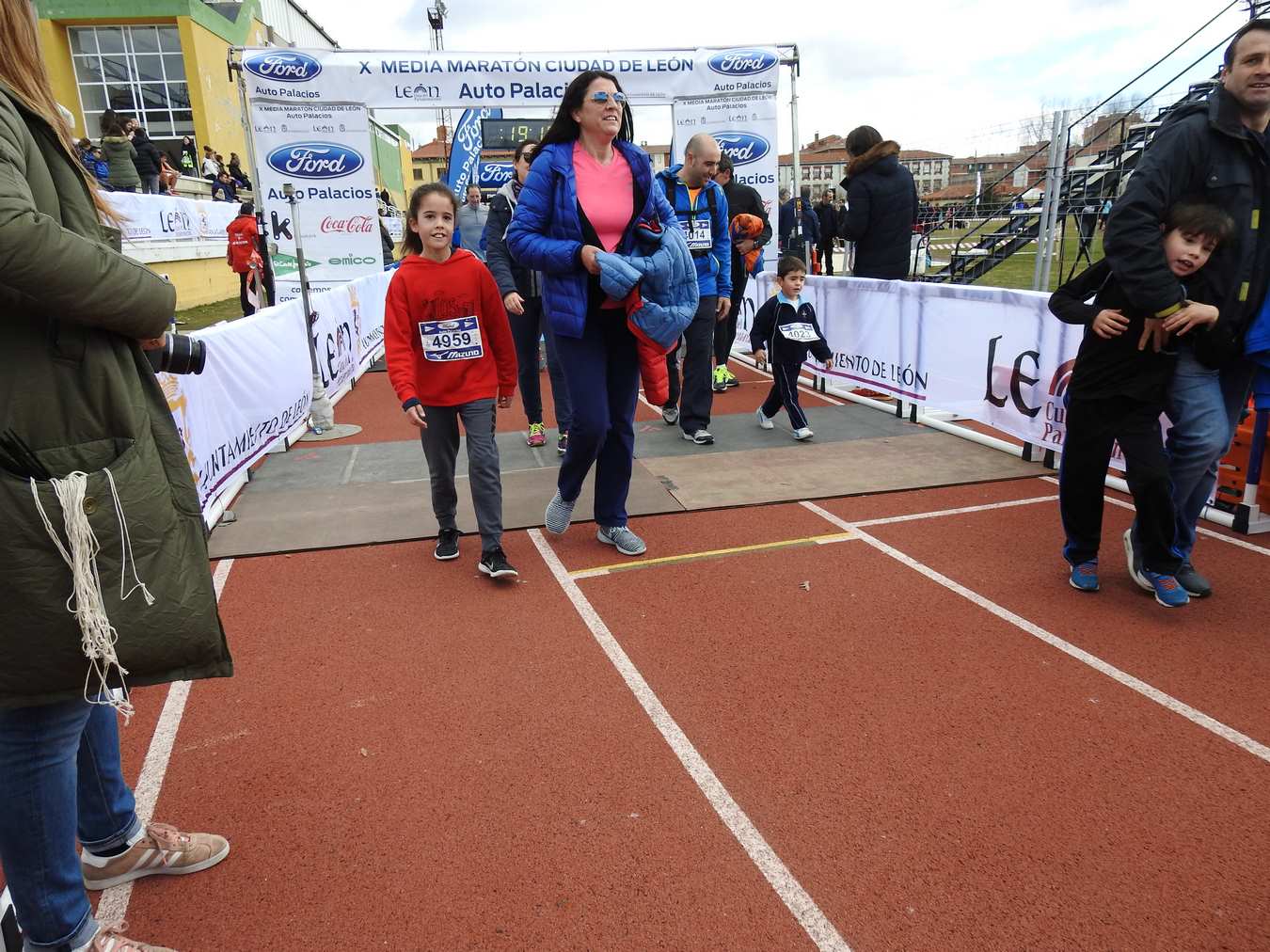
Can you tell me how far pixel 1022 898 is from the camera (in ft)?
7.20

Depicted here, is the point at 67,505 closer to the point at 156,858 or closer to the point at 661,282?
the point at 156,858

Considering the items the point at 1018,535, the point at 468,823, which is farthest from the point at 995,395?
the point at 468,823

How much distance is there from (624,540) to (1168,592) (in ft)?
8.39

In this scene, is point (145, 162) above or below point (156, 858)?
above

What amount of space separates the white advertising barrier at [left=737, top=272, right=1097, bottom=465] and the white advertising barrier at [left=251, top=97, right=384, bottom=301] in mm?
6487

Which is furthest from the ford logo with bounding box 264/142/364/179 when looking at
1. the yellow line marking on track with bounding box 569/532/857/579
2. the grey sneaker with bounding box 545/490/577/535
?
the yellow line marking on track with bounding box 569/532/857/579

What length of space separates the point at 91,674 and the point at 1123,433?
3.79m

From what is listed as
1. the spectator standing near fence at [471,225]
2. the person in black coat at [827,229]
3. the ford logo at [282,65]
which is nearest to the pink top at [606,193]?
the spectator standing near fence at [471,225]

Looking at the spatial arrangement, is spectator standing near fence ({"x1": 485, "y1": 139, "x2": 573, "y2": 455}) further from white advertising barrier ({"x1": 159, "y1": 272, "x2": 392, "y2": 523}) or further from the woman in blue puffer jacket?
white advertising barrier ({"x1": 159, "y1": 272, "x2": 392, "y2": 523})

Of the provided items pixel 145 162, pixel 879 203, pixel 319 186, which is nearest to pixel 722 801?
pixel 879 203

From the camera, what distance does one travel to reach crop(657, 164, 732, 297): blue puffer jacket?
19.8 feet

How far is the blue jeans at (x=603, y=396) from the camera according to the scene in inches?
164

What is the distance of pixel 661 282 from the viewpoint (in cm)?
399

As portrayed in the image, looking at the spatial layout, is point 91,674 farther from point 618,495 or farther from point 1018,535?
point 1018,535
